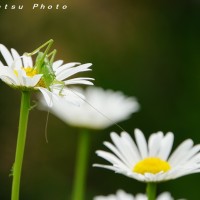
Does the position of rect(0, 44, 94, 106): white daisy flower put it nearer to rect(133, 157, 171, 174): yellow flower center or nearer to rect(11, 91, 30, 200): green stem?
rect(11, 91, 30, 200): green stem

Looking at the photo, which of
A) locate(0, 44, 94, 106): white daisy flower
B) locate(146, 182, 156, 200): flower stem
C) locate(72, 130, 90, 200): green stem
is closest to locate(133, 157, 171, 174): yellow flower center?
locate(146, 182, 156, 200): flower stem

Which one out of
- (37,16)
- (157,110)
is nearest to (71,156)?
(157,110)

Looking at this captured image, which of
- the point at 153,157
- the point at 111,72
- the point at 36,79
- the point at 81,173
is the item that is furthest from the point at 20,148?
the point at 111,72

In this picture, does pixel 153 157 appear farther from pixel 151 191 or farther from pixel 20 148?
pixel 20 148

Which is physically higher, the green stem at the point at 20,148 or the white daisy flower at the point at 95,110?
the white daisy flower at the point at 95,110

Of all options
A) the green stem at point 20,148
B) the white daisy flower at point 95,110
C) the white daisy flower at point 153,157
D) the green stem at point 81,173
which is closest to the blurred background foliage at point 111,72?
the white daisy flower at point 95,110

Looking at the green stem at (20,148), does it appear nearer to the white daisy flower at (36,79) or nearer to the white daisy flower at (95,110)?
the white daisy flower at (36,79)
